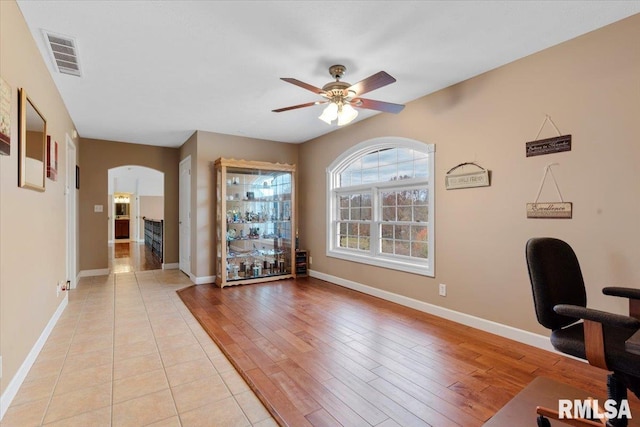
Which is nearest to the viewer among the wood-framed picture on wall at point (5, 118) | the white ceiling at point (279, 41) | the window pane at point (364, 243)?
the wood-framed picture on wall at point (5, 118)

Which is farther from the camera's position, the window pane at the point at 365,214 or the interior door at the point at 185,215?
the interior door at the point at 185,215

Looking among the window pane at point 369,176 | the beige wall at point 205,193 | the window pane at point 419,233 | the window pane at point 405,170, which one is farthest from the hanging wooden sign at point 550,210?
the beige wall at point 205,193

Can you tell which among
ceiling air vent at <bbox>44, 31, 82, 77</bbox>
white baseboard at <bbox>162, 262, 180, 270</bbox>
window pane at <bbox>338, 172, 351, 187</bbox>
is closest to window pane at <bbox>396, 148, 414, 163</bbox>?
window pane at <bbox>338, 172, 351, 187</bbox>

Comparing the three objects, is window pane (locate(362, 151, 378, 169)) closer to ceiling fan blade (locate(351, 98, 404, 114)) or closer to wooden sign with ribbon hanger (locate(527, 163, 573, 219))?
ceiling fan blade (locate(351, 98, 404, 114))

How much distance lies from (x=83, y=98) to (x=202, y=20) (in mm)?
2465

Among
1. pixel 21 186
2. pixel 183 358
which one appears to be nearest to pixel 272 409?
pixel 183 358

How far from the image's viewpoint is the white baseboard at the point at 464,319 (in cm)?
271

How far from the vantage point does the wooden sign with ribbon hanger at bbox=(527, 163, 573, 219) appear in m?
2.56

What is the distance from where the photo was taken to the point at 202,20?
Answer: 2238 millimetres

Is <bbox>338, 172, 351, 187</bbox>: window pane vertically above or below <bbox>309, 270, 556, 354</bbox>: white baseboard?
above

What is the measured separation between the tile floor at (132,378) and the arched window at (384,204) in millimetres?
2442

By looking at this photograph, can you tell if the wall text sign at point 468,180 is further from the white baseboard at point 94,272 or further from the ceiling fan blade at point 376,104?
the white baseboard at point 94,272

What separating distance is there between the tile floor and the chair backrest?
5.27 ft

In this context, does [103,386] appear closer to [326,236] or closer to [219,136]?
[326,236]
